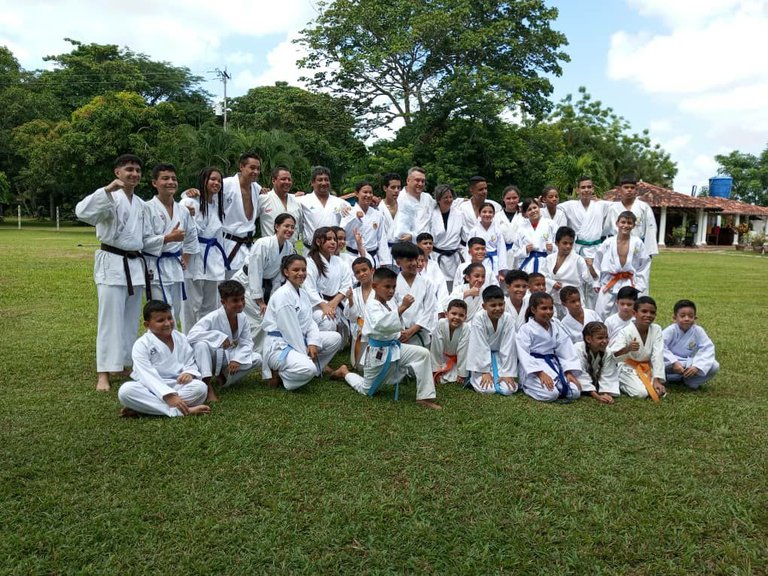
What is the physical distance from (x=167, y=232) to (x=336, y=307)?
1772 mm

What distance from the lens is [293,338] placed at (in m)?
5.33

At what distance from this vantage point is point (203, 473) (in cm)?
343

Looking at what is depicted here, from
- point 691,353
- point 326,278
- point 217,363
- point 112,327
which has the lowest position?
point 217,363

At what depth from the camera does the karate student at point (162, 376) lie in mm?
4293

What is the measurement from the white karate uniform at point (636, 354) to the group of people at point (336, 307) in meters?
0.01

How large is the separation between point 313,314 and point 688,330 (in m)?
3.50

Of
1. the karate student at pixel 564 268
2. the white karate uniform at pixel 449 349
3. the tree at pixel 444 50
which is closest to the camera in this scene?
the white karate uniform at pixel 449 349

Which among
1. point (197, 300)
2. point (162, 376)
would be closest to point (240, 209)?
point (197, 300)

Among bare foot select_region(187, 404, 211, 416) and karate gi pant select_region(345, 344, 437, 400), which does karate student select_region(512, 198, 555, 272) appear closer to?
karate gi pant select_region(345, 344, 437, 400)

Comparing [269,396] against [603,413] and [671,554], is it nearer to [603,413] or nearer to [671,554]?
[603,413]

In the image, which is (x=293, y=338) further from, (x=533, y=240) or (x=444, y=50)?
(x=444, y=50)

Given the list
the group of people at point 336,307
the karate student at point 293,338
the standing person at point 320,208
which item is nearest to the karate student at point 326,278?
the group of people at point 336,307

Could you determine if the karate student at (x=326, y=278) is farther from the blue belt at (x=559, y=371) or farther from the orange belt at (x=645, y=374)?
the orange belt at (x=645, y=374)

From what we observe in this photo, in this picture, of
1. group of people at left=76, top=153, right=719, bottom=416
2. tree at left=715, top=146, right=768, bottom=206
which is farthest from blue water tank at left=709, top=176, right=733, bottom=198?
group of people at left=76, top=153, right=719, bottom=416
